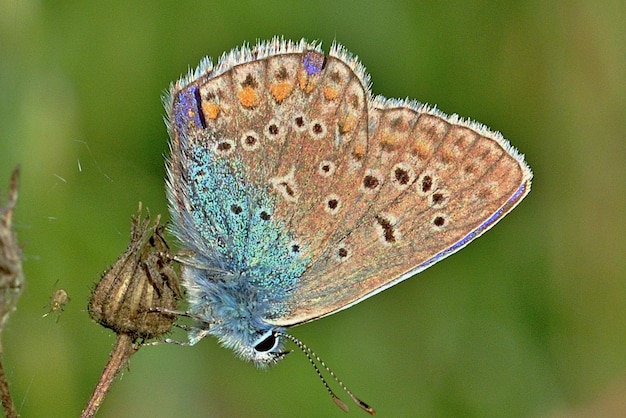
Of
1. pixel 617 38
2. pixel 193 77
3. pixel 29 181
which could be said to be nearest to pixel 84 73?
pixel 29 181

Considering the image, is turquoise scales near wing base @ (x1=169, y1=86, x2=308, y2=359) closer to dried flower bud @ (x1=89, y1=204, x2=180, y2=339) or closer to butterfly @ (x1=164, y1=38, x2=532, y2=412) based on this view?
butterfly @ (x1=164, y1=38, x2=532, y2=412)

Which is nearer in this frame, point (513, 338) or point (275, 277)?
point (275, 277)

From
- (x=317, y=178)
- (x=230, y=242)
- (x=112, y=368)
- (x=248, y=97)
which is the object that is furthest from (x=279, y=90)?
(x=112, y=368)

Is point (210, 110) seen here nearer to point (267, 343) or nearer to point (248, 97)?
point (248, 97)

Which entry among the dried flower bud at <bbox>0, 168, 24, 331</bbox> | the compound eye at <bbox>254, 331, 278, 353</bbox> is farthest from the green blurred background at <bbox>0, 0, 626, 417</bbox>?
the dried flower bud at <bbox>0, 168, 24, 331</bbox>

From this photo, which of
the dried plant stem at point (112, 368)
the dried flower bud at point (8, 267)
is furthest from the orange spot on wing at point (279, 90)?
the dried flower bud at point (8, 267)

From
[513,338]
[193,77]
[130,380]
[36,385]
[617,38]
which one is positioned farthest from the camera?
[617,38]

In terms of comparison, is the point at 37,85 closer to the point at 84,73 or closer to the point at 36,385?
the point at 84,73
